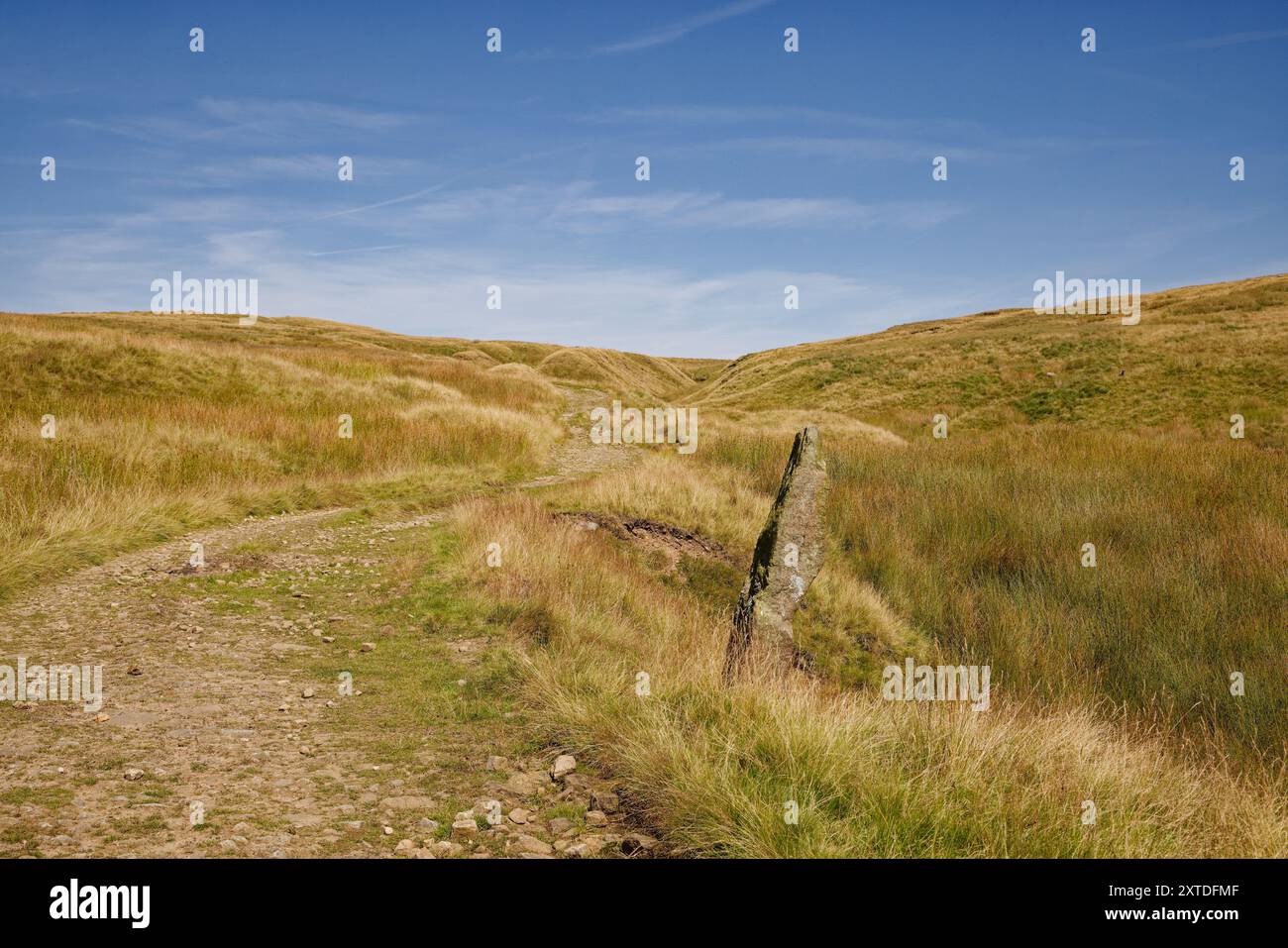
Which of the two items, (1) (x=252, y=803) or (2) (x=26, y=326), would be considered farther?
(2) (x=26, y=326)

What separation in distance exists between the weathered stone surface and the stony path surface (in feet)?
7.96

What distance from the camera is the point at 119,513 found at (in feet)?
31.4

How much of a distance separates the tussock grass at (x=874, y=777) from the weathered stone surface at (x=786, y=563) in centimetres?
129

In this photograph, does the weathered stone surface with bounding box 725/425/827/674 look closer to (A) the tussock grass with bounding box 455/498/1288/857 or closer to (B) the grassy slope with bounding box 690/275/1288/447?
(A) the tussock grass with bounding box 455/498/1288/857

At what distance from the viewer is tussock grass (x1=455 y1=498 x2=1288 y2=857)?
333cm

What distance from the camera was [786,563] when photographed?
23.7 feet

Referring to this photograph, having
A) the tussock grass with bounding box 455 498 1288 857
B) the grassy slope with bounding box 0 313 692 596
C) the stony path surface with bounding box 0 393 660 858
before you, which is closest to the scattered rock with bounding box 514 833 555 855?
the stony path surface with bounding box 0 393 660 858

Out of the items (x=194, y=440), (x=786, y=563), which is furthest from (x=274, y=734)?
(x=194, y=440)

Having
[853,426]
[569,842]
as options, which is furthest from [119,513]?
[853,426]

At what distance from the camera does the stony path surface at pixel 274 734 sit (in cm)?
355

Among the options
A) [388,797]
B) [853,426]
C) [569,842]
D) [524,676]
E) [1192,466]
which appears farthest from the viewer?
[853,426]
